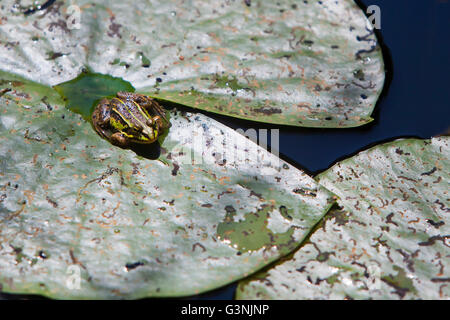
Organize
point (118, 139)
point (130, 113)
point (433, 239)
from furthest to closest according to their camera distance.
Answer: point (130, 113), point (118, 139), point (433, 239)

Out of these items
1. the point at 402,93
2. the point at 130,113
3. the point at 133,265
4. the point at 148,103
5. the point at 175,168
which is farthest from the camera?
the point at 402,93

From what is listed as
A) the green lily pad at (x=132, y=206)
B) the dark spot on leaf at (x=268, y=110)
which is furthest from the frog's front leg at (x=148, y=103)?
the dark spot on leaf at (x=268, y=110)

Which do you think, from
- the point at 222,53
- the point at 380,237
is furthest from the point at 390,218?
the point at 222,53

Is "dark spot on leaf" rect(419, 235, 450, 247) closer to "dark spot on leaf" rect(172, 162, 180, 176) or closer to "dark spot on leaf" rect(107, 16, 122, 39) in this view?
"dark spot on leaf" rect(172, 162, 180, 176)

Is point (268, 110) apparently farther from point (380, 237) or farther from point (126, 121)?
point (380, 237)
